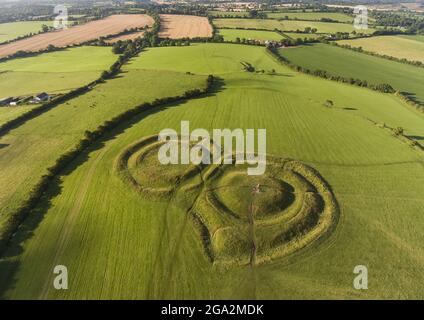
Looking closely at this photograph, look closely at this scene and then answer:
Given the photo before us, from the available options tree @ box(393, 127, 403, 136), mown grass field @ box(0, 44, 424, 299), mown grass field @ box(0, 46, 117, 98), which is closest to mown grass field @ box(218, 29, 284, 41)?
mown grass field @ box(0, 46, 117, 98)

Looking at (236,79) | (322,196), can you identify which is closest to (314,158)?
(322,196)

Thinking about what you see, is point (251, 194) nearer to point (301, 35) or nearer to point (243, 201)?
point (243, 201)

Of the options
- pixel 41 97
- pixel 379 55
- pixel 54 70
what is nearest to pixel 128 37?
pixel 54 70

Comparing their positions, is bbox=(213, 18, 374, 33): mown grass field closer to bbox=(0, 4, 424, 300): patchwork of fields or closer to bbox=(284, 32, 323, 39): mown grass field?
bbox=(284, 32, 323, 39): mown grass field

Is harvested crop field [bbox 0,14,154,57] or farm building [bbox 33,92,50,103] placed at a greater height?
harvested crop field [bbox 0,14,154,57]

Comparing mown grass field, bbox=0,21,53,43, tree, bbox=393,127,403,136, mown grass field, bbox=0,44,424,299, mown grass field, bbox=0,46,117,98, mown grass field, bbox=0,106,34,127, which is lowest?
mown grass field, bbox=0,44,424,299

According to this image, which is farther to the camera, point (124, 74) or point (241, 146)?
point (124, 74)
